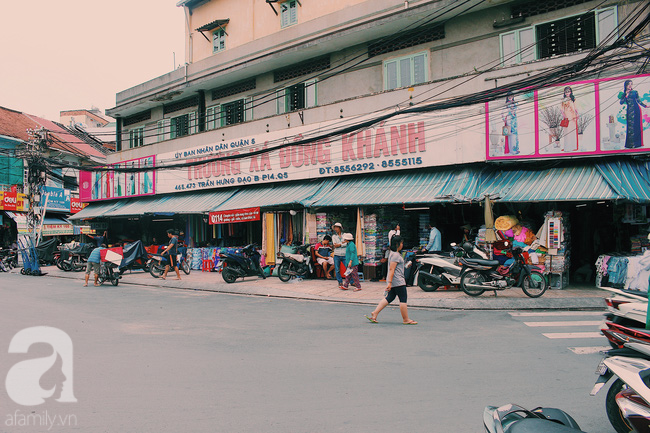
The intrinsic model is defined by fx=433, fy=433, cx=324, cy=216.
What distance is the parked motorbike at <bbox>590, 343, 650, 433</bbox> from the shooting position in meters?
2.86

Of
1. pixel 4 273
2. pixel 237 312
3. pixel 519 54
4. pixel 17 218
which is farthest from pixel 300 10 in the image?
pixel 17 218

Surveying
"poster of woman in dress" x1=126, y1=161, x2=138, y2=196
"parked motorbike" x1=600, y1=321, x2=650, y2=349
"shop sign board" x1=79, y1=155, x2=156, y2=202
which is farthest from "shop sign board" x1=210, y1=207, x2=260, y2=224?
"parked motorbike" x1=600, y1=321, x2=650, y2=349

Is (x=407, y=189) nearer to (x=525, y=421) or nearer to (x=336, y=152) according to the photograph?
(x=336, y=152)

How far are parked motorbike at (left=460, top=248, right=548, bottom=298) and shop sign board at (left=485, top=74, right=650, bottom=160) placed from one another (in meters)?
3.23

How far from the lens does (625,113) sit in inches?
426

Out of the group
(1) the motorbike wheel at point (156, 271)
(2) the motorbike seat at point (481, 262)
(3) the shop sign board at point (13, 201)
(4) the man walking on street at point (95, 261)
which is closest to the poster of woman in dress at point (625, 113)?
(2) the motorbike seat at point (481, 262)

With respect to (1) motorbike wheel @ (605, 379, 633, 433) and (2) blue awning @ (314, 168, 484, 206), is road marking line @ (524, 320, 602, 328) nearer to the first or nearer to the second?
(1) motorbike wheel @ (605, 379, 633, 433)

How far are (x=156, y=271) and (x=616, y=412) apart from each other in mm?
14781

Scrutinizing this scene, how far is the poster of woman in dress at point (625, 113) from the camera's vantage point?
35.0ft

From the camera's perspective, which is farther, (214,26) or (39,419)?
(214,26)

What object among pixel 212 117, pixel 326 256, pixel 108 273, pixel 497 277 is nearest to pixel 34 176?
pixel 212 117

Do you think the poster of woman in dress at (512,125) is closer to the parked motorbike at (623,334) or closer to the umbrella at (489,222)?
the umbrella at (489,222)

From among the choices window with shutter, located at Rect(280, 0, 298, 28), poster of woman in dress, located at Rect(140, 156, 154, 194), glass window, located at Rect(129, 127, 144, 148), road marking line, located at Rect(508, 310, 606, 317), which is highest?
window with shutter, located at Rect(280, 0, 298, 28)

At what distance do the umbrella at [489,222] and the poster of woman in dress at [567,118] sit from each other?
2.19m
